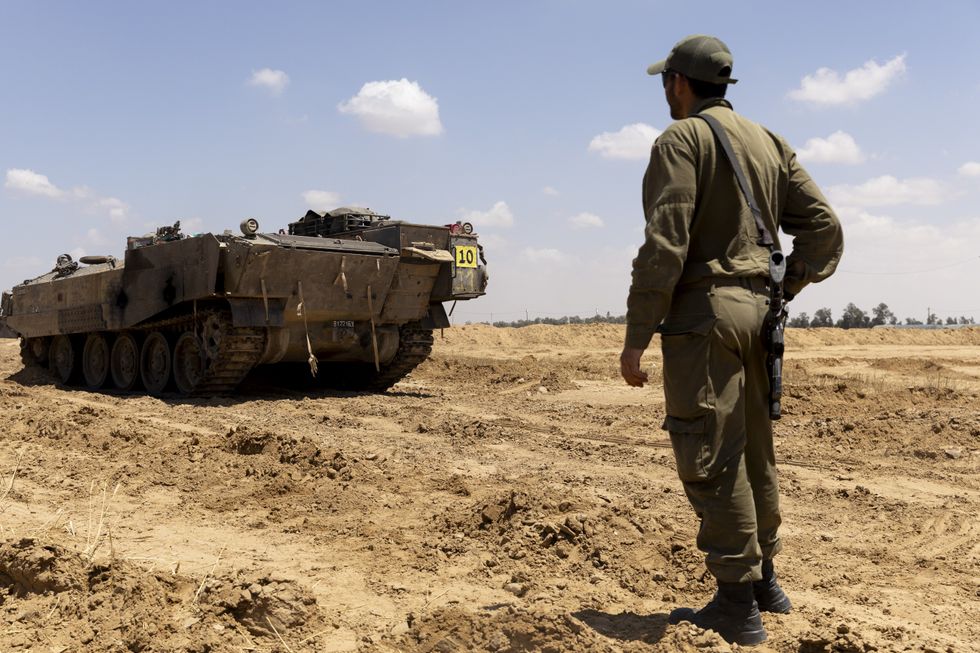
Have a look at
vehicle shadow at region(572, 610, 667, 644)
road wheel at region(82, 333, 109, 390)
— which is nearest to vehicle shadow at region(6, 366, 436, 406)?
road wheel at region(82, 333, 109, 390)

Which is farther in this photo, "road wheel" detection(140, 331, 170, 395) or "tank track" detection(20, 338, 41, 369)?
"tank track" detection(20, 338, 41, 369)

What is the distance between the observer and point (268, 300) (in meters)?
12.5

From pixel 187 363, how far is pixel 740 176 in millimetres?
11481

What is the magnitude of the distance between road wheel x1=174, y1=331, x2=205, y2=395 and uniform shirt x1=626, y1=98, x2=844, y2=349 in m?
10.7

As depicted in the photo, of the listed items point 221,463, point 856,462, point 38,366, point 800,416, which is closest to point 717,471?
point 221,463

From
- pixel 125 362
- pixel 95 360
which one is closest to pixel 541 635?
pixel 125 362

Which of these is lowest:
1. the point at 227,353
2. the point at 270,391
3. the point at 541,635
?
the point at 270,391

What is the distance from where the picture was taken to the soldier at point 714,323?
3.23 m

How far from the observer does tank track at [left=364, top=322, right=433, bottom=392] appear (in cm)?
1462

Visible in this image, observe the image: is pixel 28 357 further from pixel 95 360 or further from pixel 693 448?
pixel 693 448

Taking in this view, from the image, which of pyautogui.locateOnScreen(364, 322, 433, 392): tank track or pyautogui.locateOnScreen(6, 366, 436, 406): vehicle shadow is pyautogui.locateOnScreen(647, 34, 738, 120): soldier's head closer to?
pyautogui.locateOnScreen(6, 366, 436, 406): vehicle shadow

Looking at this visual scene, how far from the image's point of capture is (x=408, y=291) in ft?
45.7

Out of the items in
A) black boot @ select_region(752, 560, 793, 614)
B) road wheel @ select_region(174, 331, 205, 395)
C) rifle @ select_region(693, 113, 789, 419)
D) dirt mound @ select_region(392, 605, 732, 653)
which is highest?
rifle @ select_region(693, 113, 789, 419)

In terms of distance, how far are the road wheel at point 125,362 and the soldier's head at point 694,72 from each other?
42.1 feet
